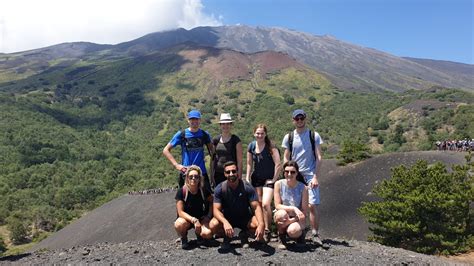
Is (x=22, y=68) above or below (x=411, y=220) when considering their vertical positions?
above

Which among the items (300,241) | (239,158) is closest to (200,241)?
(239,158)

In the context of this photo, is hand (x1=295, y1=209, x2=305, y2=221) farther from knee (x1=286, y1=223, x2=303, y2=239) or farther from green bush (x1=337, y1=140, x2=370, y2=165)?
green bush (x1=337, y1=140, x2=370, y2=165)

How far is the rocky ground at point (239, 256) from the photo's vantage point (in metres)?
7.37

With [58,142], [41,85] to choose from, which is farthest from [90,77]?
[58,142]

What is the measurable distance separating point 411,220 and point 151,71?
114 metres

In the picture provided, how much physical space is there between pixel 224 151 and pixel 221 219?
1.32m

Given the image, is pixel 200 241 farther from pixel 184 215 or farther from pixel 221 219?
pixel 221 219

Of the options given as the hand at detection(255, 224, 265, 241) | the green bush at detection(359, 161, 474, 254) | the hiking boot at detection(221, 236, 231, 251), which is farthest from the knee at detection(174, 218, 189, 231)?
the green bush at detection(359, 161, 474, 254)

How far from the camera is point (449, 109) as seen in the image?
210 ft

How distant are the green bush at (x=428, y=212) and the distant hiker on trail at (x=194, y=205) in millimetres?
9528

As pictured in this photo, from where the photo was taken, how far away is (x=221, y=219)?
7.25 meters

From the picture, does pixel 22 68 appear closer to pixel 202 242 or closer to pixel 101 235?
pixel 101 235

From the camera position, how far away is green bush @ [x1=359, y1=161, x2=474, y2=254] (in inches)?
555

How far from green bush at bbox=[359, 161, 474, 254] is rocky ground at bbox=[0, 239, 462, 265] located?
6237mm
